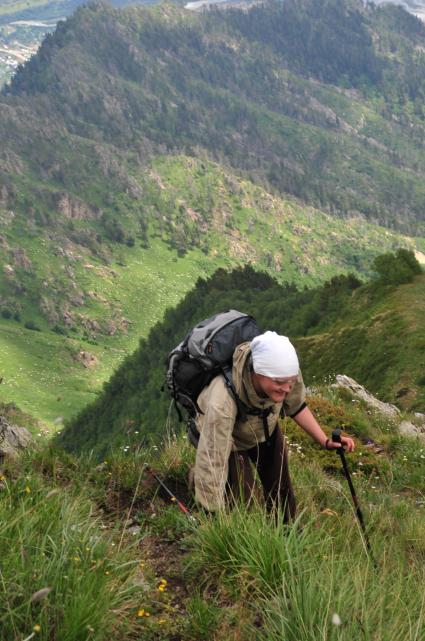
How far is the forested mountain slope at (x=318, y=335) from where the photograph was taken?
148ft

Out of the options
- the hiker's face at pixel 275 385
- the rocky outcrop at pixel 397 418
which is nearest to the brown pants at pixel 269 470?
the hiker's face at pixel 275 385

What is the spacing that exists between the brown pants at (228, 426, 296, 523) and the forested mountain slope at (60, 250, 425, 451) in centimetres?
110

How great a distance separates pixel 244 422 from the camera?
6.30 metres

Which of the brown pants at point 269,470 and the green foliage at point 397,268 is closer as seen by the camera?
the brown pants at point 269,470

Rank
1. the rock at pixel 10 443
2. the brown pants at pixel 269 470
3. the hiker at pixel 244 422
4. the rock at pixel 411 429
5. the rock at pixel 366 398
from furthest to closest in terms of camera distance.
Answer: the rock at pixel 366 398 → the rock at pixel 411 429 → the rock at pixel 10 443 → the brown pants at pixel 269 470 → the hiker at pixel 244 422

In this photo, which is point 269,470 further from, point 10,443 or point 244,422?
point 10,443

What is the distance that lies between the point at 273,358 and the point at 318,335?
6630 centimetres

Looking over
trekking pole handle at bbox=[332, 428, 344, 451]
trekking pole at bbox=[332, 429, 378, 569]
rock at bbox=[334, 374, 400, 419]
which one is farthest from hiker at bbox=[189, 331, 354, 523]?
rock at bbox=[334, 374, 400, 419]

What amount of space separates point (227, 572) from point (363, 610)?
4.76ft

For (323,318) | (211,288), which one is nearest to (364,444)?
(323,318)

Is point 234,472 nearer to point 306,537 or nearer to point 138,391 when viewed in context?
point 306,537

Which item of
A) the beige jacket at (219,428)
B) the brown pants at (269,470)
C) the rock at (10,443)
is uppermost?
the beige jacket at (219,428)

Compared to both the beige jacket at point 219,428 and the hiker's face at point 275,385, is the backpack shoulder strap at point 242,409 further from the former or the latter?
the hiker's face at point 275,385

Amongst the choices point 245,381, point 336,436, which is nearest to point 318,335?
point 336,436
